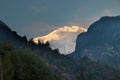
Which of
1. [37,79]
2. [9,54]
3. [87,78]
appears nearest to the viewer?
[9,54]

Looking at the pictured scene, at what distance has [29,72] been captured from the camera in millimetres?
91000

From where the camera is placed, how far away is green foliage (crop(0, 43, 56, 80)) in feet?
284

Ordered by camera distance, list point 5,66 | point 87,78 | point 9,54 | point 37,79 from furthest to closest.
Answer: point 87,78 → point 37,79 → point 9,54 → point 5,66

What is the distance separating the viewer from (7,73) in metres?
79.2

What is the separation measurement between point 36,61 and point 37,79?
16.7 feet

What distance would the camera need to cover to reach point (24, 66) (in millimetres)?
91250

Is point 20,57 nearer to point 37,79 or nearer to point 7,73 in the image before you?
point 37,79

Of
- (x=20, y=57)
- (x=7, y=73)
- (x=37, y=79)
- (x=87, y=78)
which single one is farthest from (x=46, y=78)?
(x=87, y=78)

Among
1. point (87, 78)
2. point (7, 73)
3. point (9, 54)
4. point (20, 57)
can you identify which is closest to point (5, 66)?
point (7, 73)

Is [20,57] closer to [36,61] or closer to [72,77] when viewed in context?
[36,61]

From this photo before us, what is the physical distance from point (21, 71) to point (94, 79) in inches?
3517

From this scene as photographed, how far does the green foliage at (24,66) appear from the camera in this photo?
86625 mm

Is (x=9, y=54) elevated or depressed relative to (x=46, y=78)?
elevated

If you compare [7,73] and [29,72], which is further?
[29,72]
